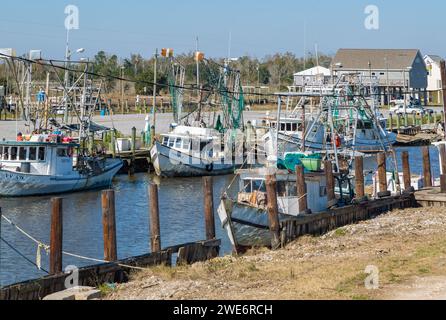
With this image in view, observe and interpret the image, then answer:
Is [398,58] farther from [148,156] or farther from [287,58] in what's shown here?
[148,156]

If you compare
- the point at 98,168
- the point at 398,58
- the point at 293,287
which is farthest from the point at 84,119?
Answer: the point at 398,58

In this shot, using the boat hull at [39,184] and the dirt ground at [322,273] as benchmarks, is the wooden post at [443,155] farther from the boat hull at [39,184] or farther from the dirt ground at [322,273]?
the boat hull at [39,184]

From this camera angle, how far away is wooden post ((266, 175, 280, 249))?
2466 centimetres

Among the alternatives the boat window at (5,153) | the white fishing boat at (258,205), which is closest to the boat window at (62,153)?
the boat window at (5,153)

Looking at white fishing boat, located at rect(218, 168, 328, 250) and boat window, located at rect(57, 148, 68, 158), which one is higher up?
boat window, located at rect(57, 148, 68, 158)

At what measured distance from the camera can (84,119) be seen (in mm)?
48469

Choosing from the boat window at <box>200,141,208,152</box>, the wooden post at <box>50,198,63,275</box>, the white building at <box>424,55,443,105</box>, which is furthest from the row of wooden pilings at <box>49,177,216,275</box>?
the white building at <box>424,55,443,105</box>

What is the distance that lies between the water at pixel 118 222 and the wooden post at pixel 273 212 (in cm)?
320

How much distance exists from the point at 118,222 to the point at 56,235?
14.9m

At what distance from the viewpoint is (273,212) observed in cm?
2469

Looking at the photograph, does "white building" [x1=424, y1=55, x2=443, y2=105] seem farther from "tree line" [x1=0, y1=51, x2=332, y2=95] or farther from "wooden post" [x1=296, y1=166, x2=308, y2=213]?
"wooden post" [x1=296, y1=166, x2=308, y2=213]

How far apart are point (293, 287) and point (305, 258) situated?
167 inches

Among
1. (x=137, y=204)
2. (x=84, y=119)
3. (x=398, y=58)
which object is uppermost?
(x=398, y=58)

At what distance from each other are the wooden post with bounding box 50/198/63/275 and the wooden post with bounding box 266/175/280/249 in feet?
22.4
